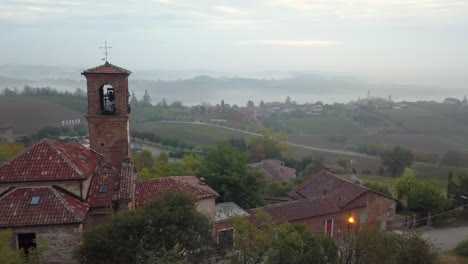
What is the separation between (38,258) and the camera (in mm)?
16172

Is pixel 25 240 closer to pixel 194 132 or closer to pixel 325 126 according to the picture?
pixel 194 132

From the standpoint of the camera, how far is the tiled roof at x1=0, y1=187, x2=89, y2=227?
54.3ft

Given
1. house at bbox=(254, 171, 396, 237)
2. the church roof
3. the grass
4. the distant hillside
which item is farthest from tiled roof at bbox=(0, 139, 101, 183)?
the grass

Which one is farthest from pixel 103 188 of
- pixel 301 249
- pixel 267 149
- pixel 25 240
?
pixel 267 149

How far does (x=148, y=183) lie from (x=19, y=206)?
8.31 metres

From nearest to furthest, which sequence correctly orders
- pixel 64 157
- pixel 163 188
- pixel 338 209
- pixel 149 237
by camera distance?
pixel 149 237
pixel 64 157
pixel 163 188
pixel 338 209

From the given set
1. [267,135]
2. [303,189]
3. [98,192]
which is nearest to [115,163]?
[98,192]

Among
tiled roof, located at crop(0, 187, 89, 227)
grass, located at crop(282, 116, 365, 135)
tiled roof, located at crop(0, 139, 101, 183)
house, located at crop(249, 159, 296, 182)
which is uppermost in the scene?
tiled roof, located at crop(0, 139, 101, 183)

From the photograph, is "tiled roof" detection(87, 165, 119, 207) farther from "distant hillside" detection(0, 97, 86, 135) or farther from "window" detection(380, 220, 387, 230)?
"distant hillside" detection(0, 97, 86, 135)

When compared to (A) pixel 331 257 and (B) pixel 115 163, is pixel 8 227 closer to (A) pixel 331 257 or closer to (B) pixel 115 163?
(B) pixel 115 163

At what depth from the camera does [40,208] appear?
1714 cm

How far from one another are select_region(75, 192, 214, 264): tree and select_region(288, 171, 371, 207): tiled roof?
1722cm

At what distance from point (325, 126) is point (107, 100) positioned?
11814 centimetres

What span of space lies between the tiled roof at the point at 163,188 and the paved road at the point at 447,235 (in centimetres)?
1764
